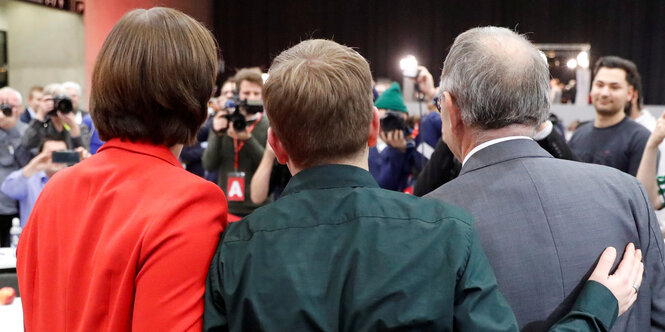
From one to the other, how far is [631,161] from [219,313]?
9.37 feet

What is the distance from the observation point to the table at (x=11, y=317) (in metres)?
1.70

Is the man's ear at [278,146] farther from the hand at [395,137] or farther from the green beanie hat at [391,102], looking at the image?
the green beanie hat at [391,102]

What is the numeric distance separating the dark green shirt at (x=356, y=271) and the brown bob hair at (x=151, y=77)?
9.3 inches

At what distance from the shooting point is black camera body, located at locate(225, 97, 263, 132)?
3271mm

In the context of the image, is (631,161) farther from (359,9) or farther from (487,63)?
(359,9)

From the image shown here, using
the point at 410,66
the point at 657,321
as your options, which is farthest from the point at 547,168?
the point at 410,66

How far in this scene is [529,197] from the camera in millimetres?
1129

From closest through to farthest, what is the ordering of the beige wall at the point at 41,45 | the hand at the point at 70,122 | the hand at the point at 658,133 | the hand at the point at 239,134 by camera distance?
the hand at the point at 658,133
the hand at the point at 239,134
the hand at the point at 70,122
the beige wall at the point at 41,45

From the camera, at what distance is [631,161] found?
3.23 metres

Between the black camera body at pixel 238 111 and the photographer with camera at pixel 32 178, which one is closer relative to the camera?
the photographer with camera at pixel 32 178

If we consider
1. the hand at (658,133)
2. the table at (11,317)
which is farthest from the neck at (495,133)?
the hand at (658,133)

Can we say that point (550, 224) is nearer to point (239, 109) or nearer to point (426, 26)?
point (239, 109)

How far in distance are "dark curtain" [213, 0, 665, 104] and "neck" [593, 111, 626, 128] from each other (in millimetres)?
8269

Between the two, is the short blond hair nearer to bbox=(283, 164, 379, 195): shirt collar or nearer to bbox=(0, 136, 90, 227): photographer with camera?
bbox=(283, 164, 379, 195): shirt collar
